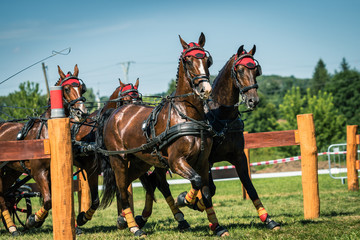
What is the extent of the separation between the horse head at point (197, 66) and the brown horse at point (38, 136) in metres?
2.14

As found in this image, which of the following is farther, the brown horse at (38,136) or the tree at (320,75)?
the tree at (320,75)

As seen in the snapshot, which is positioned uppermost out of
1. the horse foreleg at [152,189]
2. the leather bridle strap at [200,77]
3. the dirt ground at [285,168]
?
the leather bridle strap at [200,77]

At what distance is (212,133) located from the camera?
575 cm

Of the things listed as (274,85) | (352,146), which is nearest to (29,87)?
(352,146)

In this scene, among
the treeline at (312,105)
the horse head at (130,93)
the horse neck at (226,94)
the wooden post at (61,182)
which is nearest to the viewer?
the wooden post at (61,182)

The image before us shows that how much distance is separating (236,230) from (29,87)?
29.1m

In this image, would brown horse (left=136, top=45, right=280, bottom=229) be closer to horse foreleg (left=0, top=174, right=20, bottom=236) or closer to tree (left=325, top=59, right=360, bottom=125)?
horse foreleg (left=0, top=174, right=20, bottom=236)

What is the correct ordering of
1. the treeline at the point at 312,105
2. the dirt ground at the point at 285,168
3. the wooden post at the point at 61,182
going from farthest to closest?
1. the treeline at the point at 312,105
2. the dirt ground at the point at 285,168
3. the wooden post at the point at 61,182

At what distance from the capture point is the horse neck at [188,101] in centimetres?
572

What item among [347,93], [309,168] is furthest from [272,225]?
[347,93]

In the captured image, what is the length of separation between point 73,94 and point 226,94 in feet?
8.63

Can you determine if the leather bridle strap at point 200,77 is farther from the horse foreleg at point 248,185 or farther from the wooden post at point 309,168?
the wooden post at point 309,168

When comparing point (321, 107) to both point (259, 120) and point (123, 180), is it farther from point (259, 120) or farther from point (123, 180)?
point (123, 180)

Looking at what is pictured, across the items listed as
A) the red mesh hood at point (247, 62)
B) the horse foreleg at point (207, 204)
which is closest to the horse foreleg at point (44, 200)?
the horse foreleg at point (207, 204)
